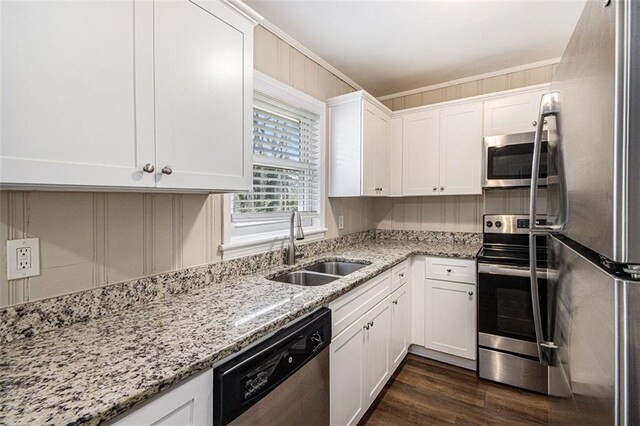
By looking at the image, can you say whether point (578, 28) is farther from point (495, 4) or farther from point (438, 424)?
point (438, 424)

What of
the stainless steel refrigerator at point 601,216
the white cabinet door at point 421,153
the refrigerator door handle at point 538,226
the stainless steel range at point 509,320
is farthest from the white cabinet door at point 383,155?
the stainless steel refrigerator at point 601,216

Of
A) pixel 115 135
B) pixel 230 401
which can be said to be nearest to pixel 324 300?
pixel 230 401

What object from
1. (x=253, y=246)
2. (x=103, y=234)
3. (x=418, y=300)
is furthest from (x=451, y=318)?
(x=103, y=234)

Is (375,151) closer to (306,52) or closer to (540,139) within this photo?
(306,52)

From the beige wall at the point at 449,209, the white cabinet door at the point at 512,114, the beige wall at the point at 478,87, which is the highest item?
the beige wall at the point at 478,87

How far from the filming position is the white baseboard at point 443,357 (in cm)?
245

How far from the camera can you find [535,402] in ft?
6.75

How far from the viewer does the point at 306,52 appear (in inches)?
92.4

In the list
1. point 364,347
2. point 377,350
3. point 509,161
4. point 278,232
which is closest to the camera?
point 364,347

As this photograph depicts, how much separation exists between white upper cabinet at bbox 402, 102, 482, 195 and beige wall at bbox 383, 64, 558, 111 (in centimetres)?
41

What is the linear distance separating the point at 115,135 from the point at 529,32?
2.68 meters

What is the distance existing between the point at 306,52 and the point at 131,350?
7.33ft

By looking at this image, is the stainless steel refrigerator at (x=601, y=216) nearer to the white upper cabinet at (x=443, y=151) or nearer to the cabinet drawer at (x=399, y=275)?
the cabinet drawer at (x=399, y=275)

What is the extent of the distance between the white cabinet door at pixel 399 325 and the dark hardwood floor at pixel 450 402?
174 millimetres
